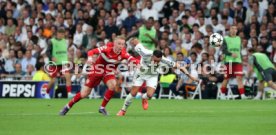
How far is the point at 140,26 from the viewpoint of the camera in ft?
99.2

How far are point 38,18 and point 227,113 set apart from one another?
14.5 meters

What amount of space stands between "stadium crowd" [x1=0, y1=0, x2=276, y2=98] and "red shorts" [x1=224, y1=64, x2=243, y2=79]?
0.68 meters

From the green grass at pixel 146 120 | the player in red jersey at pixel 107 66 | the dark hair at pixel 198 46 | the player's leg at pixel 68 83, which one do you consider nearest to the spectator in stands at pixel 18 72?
the player's leg at pixel 68 83

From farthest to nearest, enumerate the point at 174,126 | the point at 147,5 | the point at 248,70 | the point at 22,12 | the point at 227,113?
the point at 22,12 → the point at 147,5 → the point at 248,70 → the point at 227,113 → the point at 174,126

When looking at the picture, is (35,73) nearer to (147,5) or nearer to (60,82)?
(60,82)

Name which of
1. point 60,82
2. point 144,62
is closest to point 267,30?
point 60,82

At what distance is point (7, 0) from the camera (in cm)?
3378

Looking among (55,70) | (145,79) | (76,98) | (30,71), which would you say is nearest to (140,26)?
(55,70)

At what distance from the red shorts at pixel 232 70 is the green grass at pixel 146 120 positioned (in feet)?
13.5

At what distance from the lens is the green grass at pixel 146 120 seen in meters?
14.3

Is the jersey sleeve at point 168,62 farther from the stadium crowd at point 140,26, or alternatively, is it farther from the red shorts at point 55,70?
the red shorts at point 55,70

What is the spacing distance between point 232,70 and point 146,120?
1070cm

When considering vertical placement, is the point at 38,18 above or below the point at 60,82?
above

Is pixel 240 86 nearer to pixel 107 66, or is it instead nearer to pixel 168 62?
pixel 168 62
